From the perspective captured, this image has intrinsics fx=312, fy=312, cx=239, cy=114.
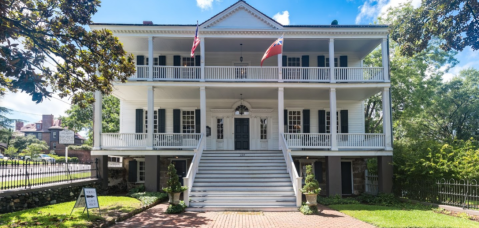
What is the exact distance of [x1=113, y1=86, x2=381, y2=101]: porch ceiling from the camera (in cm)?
1636

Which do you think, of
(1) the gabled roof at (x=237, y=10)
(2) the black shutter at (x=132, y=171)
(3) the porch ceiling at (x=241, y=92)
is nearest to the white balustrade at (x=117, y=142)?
(2) the black shutter at (x=132, y=171)

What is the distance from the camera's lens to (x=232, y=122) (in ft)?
60.7

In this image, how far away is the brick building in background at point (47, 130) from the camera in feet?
184

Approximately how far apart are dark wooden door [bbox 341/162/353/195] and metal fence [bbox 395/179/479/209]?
3.41 meters

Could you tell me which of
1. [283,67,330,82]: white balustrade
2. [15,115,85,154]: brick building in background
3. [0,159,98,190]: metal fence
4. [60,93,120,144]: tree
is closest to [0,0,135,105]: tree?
[0,159,98,190]: metal fence

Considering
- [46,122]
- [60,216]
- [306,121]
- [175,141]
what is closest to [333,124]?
[306,121]

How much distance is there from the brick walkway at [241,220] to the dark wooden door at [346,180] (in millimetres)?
6724

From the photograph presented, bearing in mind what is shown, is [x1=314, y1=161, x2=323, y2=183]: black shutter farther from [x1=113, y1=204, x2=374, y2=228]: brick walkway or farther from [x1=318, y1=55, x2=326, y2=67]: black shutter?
[x1=113, y1=204, x2=374, y2=228]: brick walkway

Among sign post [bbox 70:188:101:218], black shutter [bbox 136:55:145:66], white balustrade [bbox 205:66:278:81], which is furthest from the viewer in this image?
black shutter [bbox 136:55:145:66]

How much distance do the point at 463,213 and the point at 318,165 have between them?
7596mm

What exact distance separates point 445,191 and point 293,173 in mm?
5826

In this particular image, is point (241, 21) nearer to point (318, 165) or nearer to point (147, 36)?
point (147, 36)

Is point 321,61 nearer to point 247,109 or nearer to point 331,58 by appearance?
point 331,58

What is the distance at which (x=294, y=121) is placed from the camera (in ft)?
61.8
